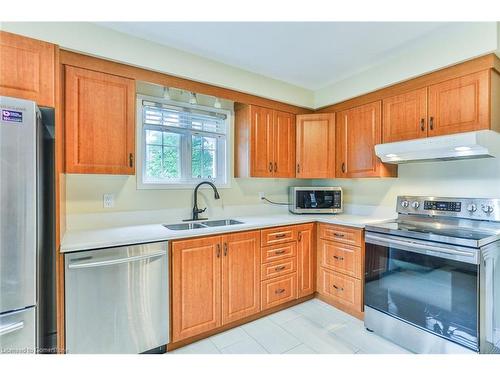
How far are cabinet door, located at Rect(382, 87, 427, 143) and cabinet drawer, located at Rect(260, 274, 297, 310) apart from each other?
168cm

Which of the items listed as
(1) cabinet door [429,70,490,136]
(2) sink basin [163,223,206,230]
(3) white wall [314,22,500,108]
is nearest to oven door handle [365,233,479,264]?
(1) cabinet door [429,70,490,136]

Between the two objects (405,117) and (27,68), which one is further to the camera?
(405,117)

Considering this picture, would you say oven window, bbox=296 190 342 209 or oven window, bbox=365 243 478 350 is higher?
oven window, bbox=296 190 342 209

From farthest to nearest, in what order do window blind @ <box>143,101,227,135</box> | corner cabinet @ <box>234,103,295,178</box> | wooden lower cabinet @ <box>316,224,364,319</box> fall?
corner cabinet @ <box>234,103,295,178</box> < window blind @ <box>143,101,227,135</box> < wooden lower cabinet @ <box>316,224,364,319</box>

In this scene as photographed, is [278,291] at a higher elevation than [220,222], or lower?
lower

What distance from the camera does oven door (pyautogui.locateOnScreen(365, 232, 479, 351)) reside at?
5.39 feet

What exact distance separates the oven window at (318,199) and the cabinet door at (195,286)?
1.29 m

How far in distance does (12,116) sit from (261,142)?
200cm

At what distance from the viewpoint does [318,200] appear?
302cm

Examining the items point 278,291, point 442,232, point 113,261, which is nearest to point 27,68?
point 113,261

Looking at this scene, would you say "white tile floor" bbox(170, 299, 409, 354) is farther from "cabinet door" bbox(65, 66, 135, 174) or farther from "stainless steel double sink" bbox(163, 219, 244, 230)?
"cabinet door" bbox(65, 66, 135, 174)

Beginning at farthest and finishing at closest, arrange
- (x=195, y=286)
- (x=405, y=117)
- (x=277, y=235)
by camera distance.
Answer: (x=277, y=235)
(x=405, y=117)
(x=195, y=286)

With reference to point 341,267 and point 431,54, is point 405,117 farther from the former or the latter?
point 341,267
